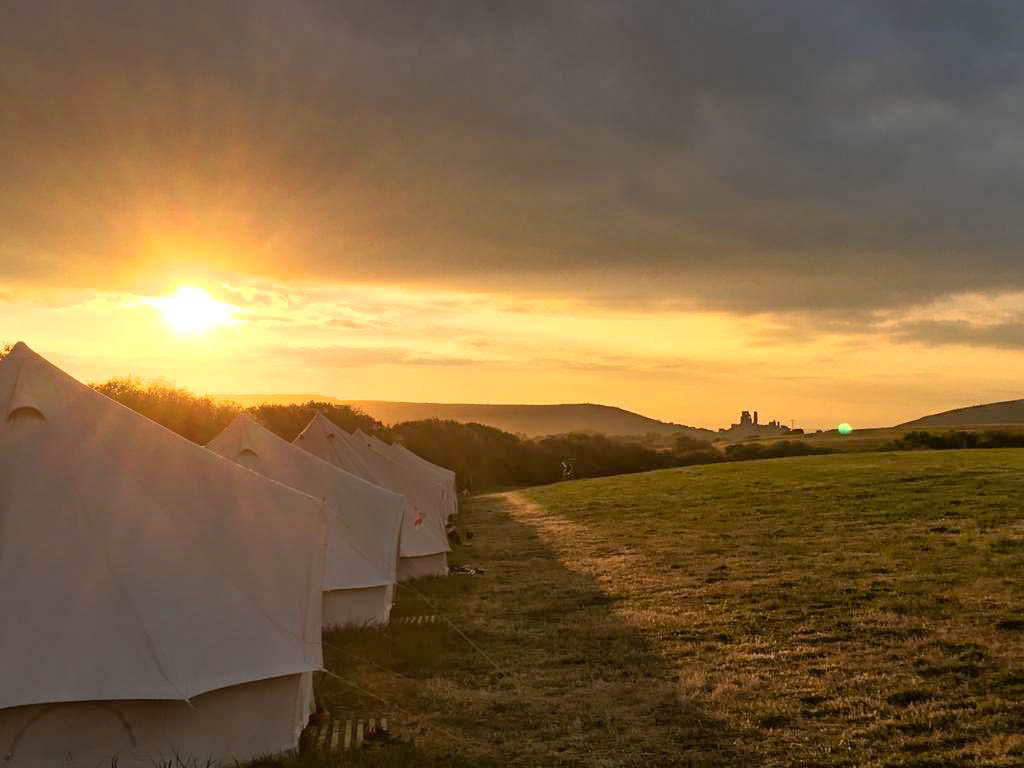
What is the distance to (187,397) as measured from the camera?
48656 mm

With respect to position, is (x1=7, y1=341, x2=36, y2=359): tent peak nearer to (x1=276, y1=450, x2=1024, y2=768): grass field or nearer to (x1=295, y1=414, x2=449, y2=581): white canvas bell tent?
(x1=276, y1=450, x2=1024, y2=768): grass field

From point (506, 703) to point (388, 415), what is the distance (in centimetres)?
17525

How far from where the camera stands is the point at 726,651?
519 inches

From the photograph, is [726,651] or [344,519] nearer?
[726,651]

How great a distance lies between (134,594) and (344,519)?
7666 millimetres

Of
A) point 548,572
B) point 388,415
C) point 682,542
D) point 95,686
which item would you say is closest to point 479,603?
point 548,572

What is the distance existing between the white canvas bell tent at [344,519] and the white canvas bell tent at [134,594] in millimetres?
4532

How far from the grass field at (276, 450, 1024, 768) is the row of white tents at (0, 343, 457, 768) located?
1.11 m

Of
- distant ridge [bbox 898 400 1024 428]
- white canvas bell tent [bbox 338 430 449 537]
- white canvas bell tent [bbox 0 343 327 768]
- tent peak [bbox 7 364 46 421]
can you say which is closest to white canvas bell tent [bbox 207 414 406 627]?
white canvas bell tent [bbox 0 343 327 768]

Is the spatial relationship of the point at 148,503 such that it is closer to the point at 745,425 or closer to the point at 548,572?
the point at 548,572

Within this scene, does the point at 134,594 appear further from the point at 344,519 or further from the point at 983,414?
the point at 983,414

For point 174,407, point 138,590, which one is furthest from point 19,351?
point 174,407

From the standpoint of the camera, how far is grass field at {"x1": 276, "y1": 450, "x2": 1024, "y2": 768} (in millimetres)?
Result: 9430

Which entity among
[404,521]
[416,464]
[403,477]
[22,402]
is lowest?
[404,521]
